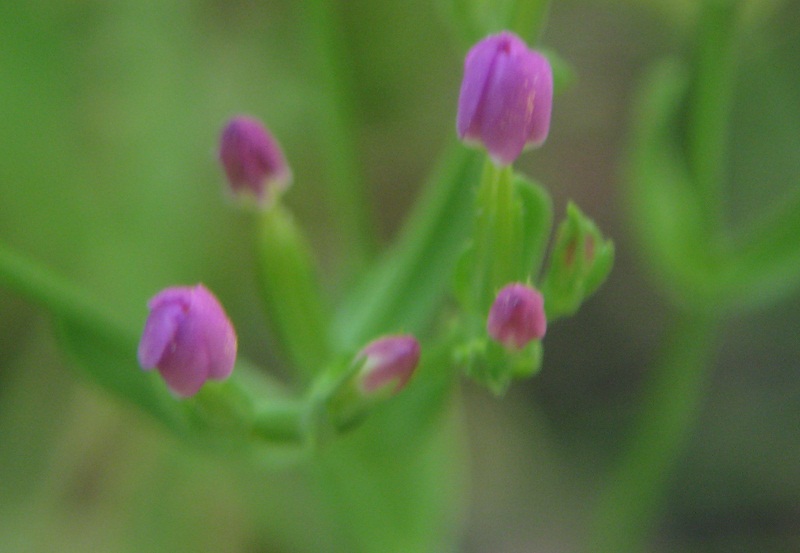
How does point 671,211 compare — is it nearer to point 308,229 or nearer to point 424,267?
point 424,267

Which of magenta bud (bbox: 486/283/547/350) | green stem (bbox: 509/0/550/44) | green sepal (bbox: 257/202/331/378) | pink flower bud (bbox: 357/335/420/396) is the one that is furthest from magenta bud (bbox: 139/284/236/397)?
green stem (bbox: 509/0/550/44)

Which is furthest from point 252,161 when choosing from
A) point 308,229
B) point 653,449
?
point 308,229

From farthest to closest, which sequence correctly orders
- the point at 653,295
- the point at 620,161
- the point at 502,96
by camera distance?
the point at 620,161 < the point at 653,295 < the point at 502,96

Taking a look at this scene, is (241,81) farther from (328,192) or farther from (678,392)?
(678,392)

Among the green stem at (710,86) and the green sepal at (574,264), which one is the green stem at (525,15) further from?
the green stem at (710,86)

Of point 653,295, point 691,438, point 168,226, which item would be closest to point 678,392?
point 691,438

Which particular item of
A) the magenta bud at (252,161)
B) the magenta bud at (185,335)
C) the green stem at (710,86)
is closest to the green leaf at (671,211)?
the green stem at (710,86)
